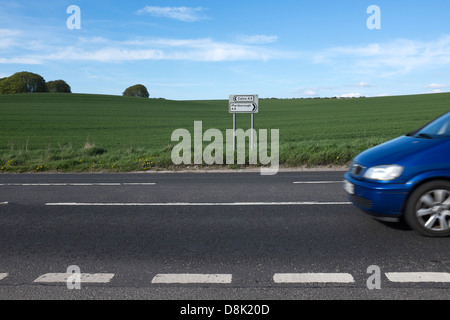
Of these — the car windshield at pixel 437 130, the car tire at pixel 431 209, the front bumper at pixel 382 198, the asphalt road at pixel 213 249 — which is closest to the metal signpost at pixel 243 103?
the asphalt road at pixel 213 249

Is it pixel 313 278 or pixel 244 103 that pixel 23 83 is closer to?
pixel 244 103

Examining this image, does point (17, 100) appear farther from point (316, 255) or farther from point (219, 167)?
point (316, 255)

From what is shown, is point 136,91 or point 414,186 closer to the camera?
point 414,186

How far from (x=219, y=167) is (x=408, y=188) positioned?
27.0 feet

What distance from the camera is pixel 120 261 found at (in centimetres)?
422

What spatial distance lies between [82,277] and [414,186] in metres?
3.78

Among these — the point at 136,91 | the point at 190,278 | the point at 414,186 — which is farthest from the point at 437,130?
the point at 136,91

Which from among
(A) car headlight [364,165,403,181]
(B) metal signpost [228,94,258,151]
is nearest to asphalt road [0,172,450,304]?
(A) car headlight [364,165,403,181]

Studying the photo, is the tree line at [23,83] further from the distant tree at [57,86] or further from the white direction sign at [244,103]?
the white direction sign at [244,103]

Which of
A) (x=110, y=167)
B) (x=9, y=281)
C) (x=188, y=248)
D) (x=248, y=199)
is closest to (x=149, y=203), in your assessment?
(x=248, y=199)

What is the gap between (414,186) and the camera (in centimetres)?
471

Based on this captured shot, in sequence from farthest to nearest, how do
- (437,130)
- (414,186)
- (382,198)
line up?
1. (437,130)
2. (382,198)
3. (414,186)

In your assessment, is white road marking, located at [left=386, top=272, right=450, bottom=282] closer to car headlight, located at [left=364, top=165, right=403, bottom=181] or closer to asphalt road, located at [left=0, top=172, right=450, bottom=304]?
asphalt road, located at [left=0, top=172, right=450, bottom=304]

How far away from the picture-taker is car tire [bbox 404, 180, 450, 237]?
15.3 ft
